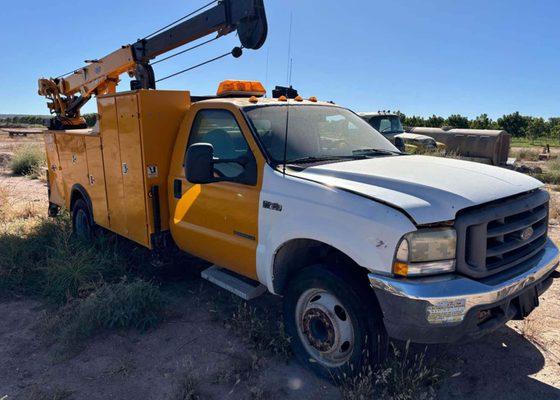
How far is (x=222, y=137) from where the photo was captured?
13.4 ft

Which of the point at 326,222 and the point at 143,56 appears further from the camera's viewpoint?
the point at 143,56

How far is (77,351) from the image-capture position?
3.75m

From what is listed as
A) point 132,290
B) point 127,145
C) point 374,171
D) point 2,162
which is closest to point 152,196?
point 127,145

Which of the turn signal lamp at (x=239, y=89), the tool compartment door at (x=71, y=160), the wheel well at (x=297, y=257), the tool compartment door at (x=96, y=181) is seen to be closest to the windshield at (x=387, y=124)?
the turn signal lamp at (x=239, y=89)

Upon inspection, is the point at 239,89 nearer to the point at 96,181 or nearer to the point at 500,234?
the point at 96,181

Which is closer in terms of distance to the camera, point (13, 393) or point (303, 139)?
point (13, 393)

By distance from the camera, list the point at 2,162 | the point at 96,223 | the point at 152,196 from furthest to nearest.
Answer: the point at 2,162 < the point at 96,223 < the point at 152,196

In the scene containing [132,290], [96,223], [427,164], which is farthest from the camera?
[96,223]

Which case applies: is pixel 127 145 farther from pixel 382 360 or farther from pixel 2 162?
pixel 2 162

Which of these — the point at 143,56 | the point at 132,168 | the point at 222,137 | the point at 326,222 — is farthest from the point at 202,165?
the point at 143,56

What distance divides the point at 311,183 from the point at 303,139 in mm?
813

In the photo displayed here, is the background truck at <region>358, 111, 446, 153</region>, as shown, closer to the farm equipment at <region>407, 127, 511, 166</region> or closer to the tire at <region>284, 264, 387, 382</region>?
the farm equipment at <region>407, 127, 511, 166</region>

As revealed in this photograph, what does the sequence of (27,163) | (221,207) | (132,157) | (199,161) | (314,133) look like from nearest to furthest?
(199,161) → (221,207) → (314,133) → (132,157) → (27,163)

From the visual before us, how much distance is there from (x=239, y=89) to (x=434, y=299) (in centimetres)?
337
